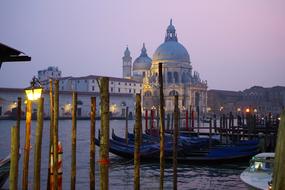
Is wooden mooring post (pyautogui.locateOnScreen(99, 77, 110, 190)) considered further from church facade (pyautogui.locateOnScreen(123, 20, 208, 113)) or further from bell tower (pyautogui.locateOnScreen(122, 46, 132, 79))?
bell tower (pyautogui.locateOnScreen(122, 46, 132, 79))

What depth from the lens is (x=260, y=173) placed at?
291 inches

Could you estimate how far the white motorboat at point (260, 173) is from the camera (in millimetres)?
6673

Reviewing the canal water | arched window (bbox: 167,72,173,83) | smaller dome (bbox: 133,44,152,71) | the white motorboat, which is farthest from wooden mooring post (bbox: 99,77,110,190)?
smaller dome (bbox: 133,44,152,71)

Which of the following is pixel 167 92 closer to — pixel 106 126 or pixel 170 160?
pixel 170 160

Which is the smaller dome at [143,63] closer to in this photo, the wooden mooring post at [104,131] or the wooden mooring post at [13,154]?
the wooden mooring post at [13,154]

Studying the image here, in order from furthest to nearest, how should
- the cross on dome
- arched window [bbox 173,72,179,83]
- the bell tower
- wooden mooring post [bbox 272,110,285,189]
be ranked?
the bell tower < the cross on dome < arched window [bbox 173,72,179,83] < wooden mooring post [bbox 272,110,285,189]

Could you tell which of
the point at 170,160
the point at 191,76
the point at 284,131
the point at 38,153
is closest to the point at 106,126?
the point at 38,153

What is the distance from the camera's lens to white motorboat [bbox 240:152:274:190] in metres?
6.67

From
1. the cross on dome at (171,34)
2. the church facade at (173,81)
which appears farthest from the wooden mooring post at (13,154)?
the cross on dome at (171,34)

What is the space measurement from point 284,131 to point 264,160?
6.41m

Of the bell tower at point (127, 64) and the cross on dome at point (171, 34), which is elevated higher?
the cross on dome at point (171, 34)

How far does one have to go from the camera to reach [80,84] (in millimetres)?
73000

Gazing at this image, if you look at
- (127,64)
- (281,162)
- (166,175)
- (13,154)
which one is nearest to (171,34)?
(127,64)

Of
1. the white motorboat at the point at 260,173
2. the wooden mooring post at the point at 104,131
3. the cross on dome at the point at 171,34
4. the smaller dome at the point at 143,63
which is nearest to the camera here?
the wooden mooring post at the point at 104,131
